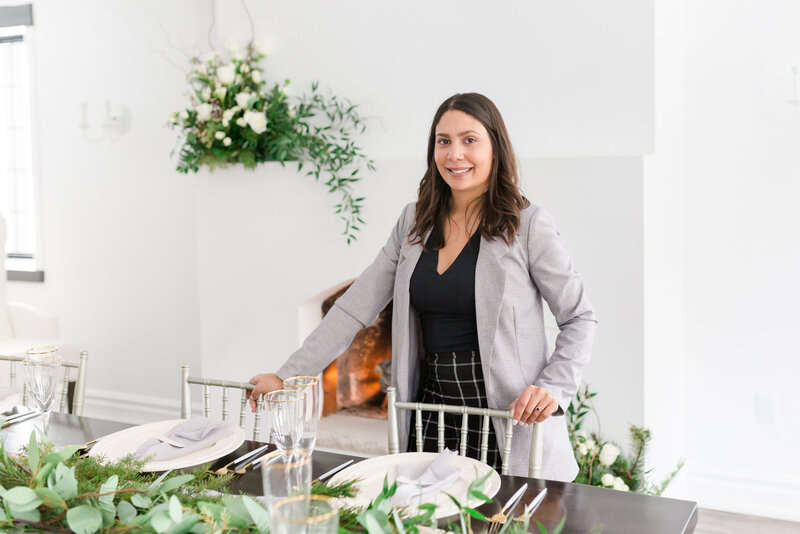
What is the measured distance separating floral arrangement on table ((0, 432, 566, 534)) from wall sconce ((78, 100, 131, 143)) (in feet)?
10.7

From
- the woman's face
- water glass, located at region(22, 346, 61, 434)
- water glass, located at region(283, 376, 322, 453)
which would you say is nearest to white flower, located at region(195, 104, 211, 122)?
the woman's face

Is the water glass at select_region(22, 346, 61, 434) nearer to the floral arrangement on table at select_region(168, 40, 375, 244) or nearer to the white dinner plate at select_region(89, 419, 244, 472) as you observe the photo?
the white dinner plate at select_region(89, 419, 244, 472)

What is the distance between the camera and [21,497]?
1131 millimetres

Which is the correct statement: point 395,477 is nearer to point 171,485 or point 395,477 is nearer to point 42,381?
point 171,485

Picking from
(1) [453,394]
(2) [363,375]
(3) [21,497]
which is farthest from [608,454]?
(3) [21,497]

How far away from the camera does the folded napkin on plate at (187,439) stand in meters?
1.67

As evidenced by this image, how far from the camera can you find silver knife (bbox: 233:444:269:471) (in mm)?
1642

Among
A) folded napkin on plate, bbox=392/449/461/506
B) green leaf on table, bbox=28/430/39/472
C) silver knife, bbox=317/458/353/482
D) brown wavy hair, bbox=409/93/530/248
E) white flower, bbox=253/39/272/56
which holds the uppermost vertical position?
white flower, bbox=253/39/272/56

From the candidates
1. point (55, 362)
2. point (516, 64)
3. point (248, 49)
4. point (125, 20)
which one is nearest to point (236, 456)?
point (55, 362)

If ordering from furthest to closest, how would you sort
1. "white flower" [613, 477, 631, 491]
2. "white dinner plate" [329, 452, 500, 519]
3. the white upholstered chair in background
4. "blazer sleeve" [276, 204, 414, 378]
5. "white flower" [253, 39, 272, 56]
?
the white upholstered chair in background → "white flower" [253, 39, 272, 56] → "white flower" [613, 477, 631, 491] → "blazer sleeve" [276, 204, 414, 378] → "white dinner plate" [329, 452, 500, 519]

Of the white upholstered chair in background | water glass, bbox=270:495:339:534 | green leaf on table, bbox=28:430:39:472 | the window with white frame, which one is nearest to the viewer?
water glass, bbox=270:495:339:534

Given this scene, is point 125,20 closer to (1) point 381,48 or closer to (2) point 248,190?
(2) point 248,190

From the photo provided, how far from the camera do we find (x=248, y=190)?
3520 mm

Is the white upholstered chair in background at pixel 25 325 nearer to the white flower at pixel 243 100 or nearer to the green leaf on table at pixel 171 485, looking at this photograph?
the white flower at pixel 243 100
